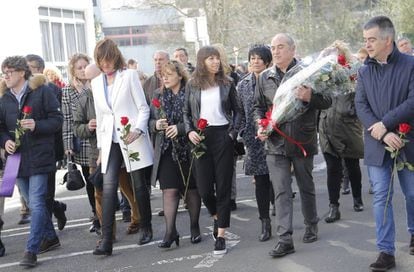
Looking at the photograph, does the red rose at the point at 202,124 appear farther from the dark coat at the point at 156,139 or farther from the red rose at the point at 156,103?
the red rose at the point at 156,103

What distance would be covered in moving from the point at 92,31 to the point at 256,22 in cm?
1235

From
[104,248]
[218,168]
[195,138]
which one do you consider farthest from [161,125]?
[104,248]

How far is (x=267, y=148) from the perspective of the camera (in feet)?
20.5

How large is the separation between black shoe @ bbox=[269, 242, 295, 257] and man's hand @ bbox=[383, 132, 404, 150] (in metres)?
1.49

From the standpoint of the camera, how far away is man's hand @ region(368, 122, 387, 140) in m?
5.23

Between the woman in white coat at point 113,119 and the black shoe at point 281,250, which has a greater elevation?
the woman in white coat at point 113,119

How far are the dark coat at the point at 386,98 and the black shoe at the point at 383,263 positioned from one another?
0.76 m

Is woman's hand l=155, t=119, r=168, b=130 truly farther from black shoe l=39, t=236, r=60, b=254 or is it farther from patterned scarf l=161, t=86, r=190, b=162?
black shoe l=39, t=236, r=60, b=254

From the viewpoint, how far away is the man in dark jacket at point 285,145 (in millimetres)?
6098

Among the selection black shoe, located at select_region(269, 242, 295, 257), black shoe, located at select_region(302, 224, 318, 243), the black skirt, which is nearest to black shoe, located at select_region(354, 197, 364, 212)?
black shoe, located at select_region(302, 224, 318, 243)

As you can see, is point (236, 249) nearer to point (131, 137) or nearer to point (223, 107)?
point (223, 107)

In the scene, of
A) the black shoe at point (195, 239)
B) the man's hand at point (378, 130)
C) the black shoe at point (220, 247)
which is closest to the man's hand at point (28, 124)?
the black shoe at point (195, 239)

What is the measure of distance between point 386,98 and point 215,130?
181 centimetres

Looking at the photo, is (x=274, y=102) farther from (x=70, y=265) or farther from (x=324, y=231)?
(x=70, y=265)
